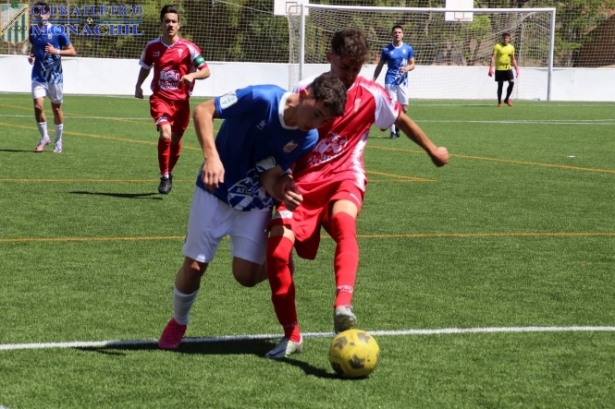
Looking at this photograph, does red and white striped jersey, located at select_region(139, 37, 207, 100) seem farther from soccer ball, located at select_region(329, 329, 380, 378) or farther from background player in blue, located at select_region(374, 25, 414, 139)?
background player in blue, located at select_region(374, 25, 414, 139)

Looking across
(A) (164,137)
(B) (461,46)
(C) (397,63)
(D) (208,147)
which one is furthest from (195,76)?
(B) (461,46)

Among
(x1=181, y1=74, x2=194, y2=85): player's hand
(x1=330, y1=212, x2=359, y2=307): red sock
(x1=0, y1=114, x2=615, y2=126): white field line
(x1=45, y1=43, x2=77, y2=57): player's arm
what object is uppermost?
(x1=45, y1=43, x2=77, y2=57): player's arm

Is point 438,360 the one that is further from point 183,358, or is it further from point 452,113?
point 452,113

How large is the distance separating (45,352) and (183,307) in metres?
0.69

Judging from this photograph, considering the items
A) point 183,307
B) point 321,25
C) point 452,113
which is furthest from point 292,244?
point 321,25

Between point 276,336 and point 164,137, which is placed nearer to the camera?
point 276,336

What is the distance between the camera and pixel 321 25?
112 ft

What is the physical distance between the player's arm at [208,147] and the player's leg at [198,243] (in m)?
0.32

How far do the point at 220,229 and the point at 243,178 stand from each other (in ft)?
0.92

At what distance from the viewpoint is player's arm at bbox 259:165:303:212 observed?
5.09 m

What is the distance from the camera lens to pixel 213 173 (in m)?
4.86

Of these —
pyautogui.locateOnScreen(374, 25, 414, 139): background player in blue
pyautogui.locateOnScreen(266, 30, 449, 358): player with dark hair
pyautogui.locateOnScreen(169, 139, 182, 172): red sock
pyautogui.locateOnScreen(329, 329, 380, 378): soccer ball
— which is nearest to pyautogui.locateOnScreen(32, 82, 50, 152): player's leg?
pyautogui.locateOnScreen(169, 139, 182, 172): red sock

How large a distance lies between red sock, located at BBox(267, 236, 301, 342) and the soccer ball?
451 mm

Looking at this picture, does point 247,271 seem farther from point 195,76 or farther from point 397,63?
point 397,63
